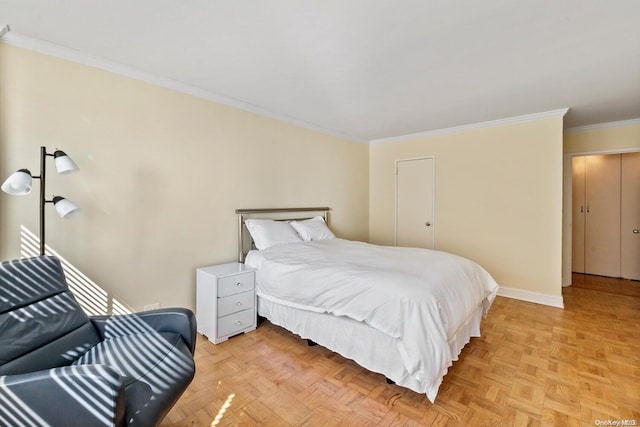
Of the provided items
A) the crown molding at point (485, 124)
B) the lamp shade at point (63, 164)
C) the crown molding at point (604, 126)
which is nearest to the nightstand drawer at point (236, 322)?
the lamp shade at point (63, 164)

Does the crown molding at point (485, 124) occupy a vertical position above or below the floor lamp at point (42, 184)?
above

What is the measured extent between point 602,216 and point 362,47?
552cm

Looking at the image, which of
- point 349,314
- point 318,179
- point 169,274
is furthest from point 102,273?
point 318,179

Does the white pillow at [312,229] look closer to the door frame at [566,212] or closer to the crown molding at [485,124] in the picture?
the crown molding at [485,124]

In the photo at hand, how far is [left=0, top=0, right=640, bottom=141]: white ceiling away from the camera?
5.59 feet

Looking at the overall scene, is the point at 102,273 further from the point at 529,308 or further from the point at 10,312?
the point at 529,308

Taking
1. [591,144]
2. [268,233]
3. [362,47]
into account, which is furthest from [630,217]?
[268,233]

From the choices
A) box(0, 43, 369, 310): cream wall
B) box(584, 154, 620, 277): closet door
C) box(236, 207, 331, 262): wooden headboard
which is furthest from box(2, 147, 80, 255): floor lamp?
box(584, 154, 620, 277): closet door

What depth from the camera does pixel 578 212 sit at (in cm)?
514

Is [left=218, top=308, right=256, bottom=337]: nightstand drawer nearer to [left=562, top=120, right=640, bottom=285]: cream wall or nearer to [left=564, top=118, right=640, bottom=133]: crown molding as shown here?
[left=562, top=120, right=640, bottom=285]: cream wall

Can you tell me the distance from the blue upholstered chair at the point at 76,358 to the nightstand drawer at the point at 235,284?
81cm

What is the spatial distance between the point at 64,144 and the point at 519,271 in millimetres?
5135

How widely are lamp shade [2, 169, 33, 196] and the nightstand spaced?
1402 mm

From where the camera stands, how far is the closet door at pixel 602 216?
15.7 ft
